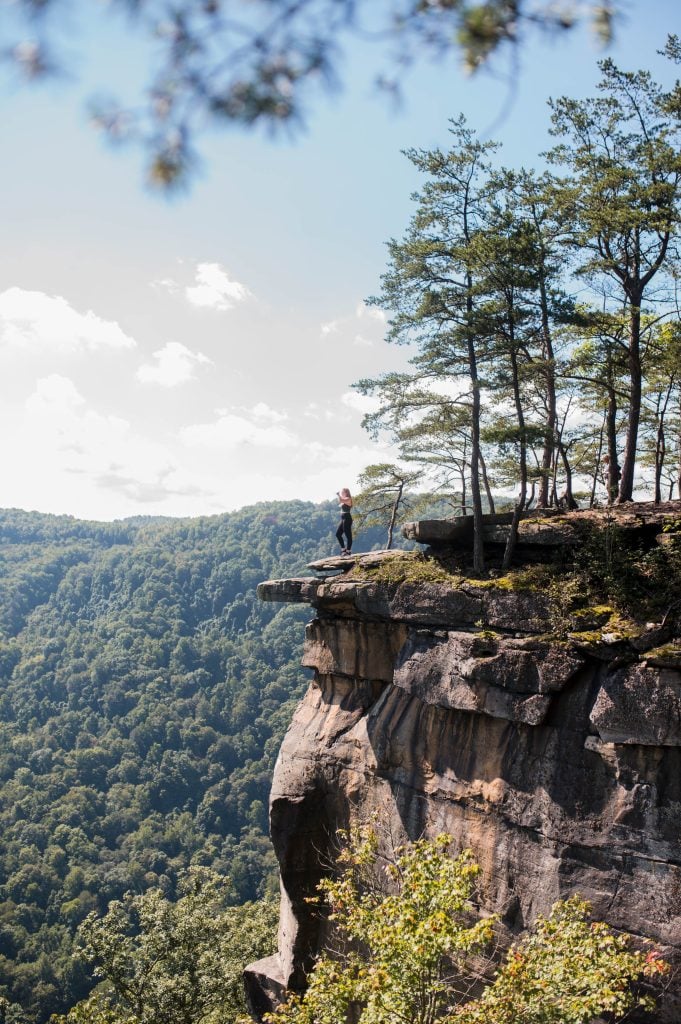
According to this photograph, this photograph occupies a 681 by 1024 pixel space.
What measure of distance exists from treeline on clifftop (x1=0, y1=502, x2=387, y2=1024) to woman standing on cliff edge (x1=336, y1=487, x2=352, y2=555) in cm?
3414

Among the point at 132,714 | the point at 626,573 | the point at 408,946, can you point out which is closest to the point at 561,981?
the point at 408,946

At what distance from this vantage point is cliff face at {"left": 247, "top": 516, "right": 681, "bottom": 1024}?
394 inches

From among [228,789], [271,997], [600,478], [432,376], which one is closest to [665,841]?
[432,376]

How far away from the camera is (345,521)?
1780 centimetres

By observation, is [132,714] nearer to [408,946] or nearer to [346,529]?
[346,529]

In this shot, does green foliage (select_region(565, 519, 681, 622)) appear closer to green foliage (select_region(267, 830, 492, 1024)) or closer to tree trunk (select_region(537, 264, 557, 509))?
tree trunk (select_region(537, 264, 557, 509))

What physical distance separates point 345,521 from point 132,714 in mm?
94806

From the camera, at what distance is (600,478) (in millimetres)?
23688

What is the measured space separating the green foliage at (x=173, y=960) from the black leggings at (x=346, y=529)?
41.5 feet

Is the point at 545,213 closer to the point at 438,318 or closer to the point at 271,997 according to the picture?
the point at 438,318

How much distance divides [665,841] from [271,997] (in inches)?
448

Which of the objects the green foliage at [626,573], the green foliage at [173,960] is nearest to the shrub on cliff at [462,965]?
the green foliage at [626,573]

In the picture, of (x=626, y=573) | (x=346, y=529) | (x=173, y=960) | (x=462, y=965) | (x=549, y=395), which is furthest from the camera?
(x=173, y=960)

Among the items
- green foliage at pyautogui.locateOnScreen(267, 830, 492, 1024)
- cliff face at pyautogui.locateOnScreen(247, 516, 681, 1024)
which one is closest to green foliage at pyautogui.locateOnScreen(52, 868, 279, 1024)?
cliff face at pyautogui.locateOnScreen(247, 516, 681, 1024)
